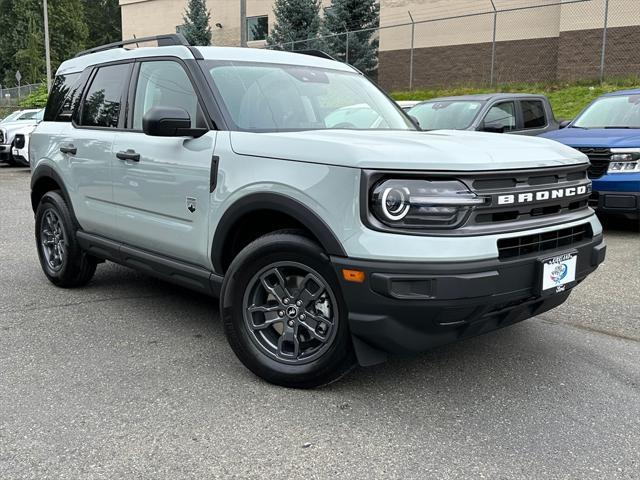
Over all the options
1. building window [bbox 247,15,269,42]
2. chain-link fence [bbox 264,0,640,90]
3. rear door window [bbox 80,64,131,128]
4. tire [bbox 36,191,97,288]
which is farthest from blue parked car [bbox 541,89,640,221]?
building window [bbox 247,15,269,42]

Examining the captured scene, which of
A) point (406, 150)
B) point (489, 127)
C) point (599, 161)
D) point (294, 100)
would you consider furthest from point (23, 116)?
point (406, 150)

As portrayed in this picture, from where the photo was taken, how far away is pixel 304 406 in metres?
3.24

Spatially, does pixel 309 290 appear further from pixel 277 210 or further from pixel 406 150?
pixel 406 150

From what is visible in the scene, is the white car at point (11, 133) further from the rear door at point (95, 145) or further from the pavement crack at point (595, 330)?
the pavement crack at point (595, 330)

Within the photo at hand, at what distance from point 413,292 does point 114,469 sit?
4.86 ft

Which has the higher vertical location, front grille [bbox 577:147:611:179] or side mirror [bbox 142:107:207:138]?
side mirror [bbox 142:107:207:138]

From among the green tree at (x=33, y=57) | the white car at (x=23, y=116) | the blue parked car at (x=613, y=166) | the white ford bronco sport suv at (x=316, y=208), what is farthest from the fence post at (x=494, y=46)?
the green tree at (x=33, y=57)

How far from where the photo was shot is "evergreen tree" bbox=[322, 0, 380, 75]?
25.7 m

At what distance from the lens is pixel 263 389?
11.3ft

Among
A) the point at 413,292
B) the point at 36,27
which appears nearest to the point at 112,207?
the point at 413,292

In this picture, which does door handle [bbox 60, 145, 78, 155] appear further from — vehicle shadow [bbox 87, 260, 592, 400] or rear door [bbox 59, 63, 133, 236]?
vehicle shadow [bbox 87, 260, 592, 400]

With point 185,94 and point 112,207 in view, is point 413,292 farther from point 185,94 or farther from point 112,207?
point 112,207

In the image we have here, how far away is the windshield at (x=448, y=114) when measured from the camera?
8.98 meters

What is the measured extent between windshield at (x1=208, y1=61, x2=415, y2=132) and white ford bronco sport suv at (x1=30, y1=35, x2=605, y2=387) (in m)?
0.01
